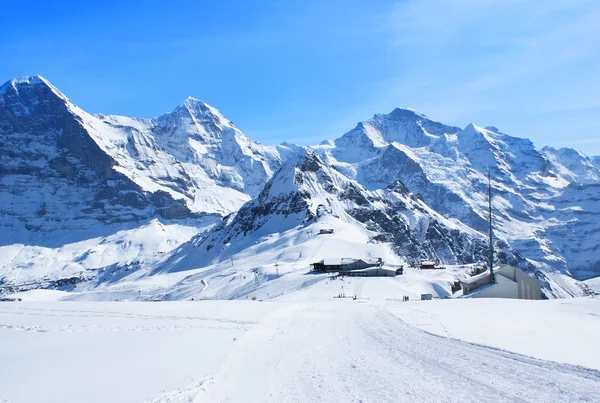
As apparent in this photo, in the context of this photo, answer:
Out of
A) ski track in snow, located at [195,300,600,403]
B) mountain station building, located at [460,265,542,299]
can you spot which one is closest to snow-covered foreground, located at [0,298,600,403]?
ski track in snow, located at [195,300,600,403]

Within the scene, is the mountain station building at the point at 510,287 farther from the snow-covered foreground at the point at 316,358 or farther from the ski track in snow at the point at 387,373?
the ski track in snow at the point at 387,373

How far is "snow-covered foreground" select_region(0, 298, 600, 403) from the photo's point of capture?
13211 millimetres

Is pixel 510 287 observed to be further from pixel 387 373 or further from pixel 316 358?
pixel 387 373

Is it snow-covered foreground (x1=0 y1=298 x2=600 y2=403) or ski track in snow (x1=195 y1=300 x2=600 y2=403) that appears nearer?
ski track in snow (x1=195 y1=300 x2=600 y2=403)

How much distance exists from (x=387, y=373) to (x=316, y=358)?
3.41 metres

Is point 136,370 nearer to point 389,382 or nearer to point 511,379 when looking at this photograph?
point 389,382

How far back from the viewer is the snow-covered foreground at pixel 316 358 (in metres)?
13.2

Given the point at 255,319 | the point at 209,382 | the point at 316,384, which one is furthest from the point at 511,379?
the point at 255,319

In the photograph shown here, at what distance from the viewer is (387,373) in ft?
48.0

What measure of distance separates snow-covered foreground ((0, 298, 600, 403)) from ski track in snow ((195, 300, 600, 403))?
37 millimetres

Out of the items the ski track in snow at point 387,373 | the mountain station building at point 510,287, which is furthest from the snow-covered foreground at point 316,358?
the mountain station building at point 510,287

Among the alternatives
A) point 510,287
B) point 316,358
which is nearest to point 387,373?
point 316,358

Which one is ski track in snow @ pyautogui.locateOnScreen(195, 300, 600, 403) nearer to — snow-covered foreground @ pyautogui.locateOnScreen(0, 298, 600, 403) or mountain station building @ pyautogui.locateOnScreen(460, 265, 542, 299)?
snow-covered foreground @ pyautogui.locateOnScreen(0, 298, 600, 403)

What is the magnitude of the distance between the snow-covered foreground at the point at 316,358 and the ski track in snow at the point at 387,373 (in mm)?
37
